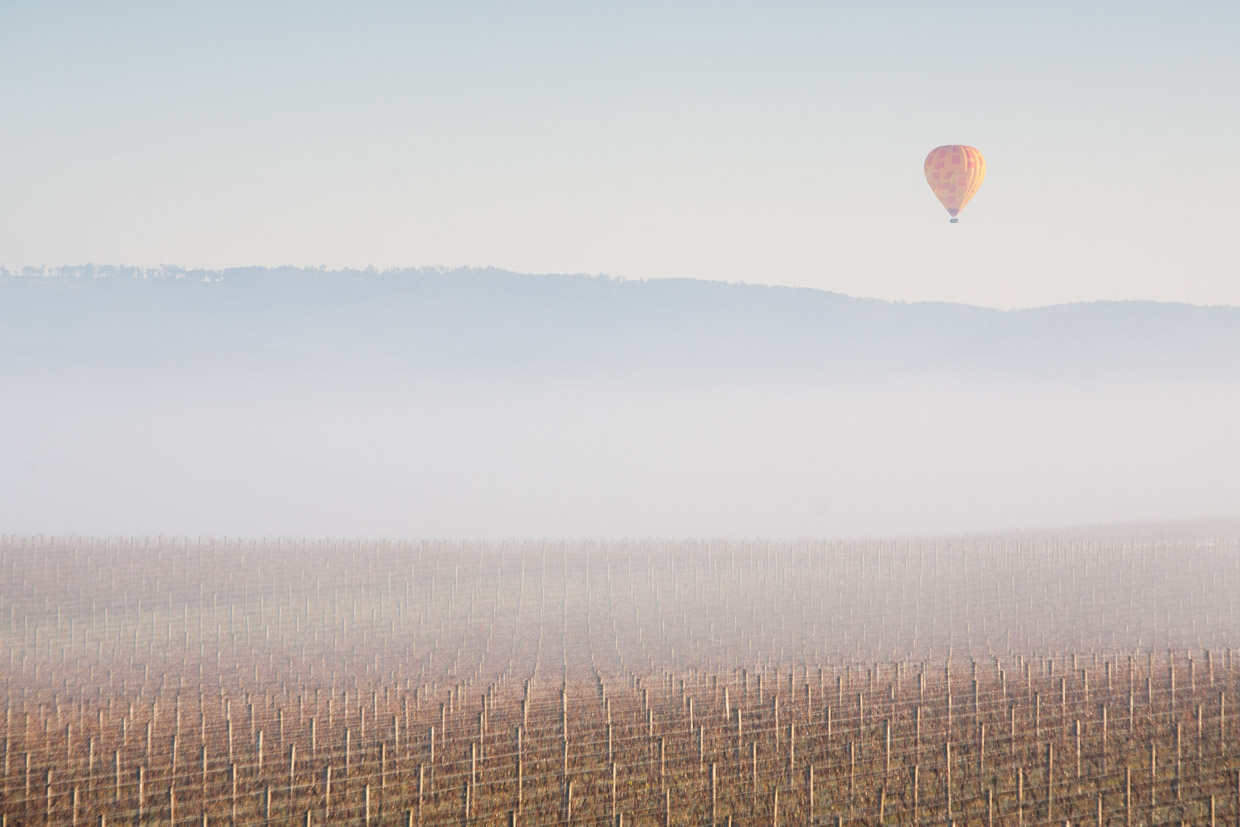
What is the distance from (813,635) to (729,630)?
357cm

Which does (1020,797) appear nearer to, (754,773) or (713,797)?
(754,773)

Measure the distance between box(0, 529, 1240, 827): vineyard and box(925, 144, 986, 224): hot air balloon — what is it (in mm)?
25900

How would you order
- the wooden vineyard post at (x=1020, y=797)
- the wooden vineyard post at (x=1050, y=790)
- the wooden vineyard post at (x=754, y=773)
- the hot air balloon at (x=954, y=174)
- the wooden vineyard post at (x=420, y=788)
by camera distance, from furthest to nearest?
the hot air balloon at (x=954, y=174)
the wooden vineyard post at (x=754, y=773)
the wooden vineyard post at (x=420, y=788)
the wooden vineyard post at (x=1050, y=790)
the wooden vineyard post at (x=1020, y=797)

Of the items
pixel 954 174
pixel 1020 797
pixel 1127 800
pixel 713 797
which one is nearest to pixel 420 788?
pixel 713 797

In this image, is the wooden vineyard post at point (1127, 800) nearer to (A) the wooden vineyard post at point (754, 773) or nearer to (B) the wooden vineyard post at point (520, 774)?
(A) the wooden vineyard post at point (754, 773)

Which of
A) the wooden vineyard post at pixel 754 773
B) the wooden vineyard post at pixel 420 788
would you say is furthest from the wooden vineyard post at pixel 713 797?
the wooden vineyard post at pixel 420 788

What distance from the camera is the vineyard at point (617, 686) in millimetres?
23672

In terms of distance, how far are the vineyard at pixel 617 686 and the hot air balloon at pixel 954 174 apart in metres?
25.9

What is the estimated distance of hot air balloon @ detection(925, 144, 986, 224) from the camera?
92.1 meters

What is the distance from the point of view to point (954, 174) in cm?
9206

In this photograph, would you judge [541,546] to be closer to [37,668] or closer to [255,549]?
[255,549]

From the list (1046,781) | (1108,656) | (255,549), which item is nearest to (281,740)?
(1046,781)

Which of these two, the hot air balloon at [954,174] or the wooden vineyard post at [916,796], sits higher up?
the hot air balloon at [954,174]

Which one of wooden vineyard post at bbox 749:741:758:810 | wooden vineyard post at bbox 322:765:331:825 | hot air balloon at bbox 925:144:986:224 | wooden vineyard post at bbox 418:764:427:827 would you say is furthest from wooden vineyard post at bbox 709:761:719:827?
hot air balloon at bbox 925:144:986:224
